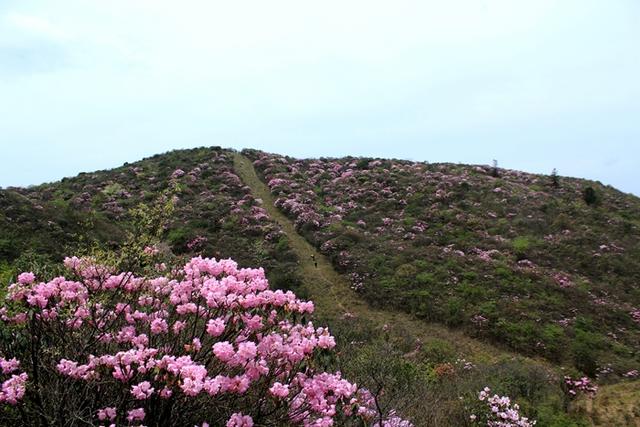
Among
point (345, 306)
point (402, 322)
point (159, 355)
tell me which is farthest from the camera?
point (345, 306)

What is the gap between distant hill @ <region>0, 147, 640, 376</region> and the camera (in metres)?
17.2

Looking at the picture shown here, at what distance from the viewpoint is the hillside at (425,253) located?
13122 mm

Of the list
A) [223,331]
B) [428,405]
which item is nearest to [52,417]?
[223,331]

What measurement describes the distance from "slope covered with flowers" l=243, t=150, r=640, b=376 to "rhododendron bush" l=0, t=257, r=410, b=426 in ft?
44.2

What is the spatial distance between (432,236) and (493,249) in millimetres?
3363

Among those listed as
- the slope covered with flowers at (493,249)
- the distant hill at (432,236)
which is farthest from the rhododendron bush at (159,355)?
the slope covered with flowers at (493,249)

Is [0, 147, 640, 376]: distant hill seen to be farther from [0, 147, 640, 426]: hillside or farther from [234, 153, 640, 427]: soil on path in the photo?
[234, 153, 640, 427]: soil on path

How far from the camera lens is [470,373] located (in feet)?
42.2

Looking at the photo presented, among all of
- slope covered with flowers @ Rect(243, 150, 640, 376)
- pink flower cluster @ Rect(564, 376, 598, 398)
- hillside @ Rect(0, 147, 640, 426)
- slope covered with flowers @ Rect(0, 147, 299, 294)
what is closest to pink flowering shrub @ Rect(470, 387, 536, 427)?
hillside @ Rect(0, 147, 640, 426)

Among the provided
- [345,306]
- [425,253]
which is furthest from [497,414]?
[425,253]

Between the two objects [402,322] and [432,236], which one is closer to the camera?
[402,322]

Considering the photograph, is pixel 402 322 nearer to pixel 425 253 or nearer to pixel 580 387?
pixel 425 253

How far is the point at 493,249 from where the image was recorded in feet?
76.9

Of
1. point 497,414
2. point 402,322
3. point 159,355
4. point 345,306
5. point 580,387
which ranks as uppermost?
point 159,355
